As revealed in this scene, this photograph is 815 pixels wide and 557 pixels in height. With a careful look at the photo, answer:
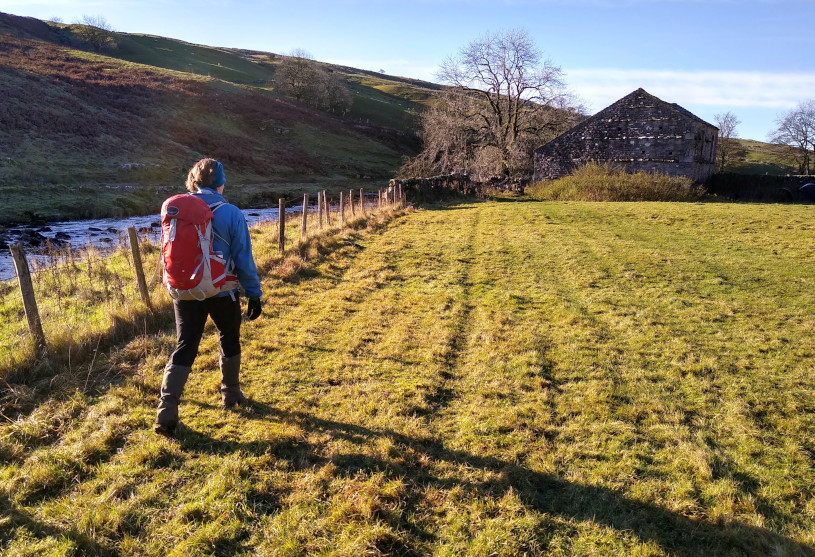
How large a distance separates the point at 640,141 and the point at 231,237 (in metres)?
30.8

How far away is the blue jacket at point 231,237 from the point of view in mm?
4055

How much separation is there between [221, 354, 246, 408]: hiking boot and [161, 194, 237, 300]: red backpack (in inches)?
34.6

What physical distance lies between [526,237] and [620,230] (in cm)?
373

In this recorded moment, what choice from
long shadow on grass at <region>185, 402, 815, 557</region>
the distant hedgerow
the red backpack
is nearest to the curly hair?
the red backpack

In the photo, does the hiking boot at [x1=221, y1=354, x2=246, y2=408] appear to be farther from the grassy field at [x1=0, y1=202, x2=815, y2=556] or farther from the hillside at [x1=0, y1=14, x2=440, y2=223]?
the hillside at [x1=0, y1=14, x2=440, y2=223]

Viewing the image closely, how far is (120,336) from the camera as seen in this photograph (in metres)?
6.41

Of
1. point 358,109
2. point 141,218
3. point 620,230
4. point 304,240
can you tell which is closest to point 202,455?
point 304,240

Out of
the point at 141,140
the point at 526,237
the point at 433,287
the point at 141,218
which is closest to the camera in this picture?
the point at 433,287

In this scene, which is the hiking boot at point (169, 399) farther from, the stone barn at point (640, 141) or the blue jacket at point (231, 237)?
the stone barn at point (640, 141)

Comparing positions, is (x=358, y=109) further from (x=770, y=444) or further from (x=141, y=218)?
(x=770, y=444)

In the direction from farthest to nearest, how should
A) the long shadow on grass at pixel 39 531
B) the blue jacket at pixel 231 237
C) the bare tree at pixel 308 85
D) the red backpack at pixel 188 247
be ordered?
1. the bare tree at pixel 308 85
2. the blue jacket at pixel 231 237
3. the red backpack at pixel 188 247
4. the long shadow on grass at pixel 39 531

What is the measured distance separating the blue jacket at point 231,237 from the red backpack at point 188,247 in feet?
0.50

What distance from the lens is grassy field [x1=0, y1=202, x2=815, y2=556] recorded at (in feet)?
10.1

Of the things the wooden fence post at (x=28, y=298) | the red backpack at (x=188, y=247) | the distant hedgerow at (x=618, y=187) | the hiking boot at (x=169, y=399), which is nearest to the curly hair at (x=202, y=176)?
the red backpack at (x=188, y=247)
